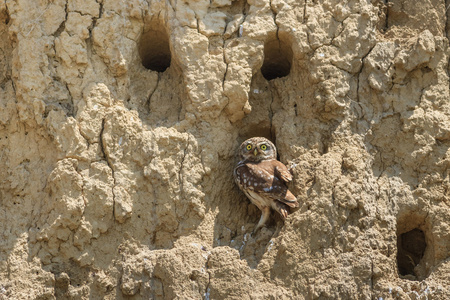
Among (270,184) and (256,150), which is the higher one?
(256,150)

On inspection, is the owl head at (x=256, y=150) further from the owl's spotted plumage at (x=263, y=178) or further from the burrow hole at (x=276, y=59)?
the burrow hole at (x=276, y=59)

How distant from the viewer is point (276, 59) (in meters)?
6.27

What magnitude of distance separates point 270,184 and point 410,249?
146cm

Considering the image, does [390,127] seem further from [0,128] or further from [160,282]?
[0,128]

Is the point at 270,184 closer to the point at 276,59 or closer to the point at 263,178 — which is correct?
the point at 263,178

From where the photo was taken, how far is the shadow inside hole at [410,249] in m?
5.68

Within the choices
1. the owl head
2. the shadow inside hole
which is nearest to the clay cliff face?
the shadow inside hole

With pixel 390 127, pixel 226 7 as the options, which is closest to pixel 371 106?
pixel 390 127

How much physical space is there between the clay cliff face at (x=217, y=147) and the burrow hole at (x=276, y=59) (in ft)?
0.11

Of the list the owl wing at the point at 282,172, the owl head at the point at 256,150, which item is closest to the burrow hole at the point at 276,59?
the owl head at the point at 256,150

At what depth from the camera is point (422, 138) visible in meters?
5.67

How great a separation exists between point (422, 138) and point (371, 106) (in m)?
0.54

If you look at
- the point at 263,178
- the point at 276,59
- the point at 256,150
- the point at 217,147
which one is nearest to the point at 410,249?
the point at 263,178

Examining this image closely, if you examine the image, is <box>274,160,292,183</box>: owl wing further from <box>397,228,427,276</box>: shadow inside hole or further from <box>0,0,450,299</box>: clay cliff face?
<box>397,228,427,276</box>: shadow inside hole
